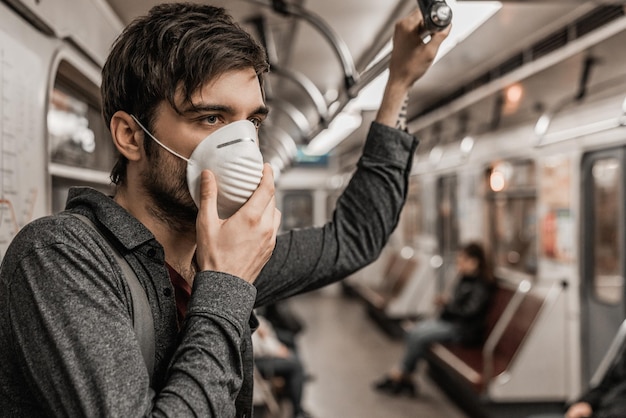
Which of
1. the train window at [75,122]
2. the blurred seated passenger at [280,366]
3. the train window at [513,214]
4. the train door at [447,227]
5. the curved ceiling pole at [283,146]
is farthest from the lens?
the train door at [447,227]

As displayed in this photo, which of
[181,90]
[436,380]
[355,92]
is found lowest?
[436,380]

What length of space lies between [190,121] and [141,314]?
336 mm

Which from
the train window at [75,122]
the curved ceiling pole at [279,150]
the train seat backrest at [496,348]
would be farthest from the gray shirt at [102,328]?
the curved ceiling pole at [279,150]

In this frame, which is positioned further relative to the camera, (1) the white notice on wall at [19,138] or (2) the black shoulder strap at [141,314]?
(1) the white notice on wall at [19,138]

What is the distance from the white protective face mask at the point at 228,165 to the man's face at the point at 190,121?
2 centimetres

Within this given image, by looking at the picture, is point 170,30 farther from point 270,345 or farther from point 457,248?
point 457,248

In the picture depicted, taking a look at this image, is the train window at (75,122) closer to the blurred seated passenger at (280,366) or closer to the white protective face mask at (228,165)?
the white protective face mask at (228,165)

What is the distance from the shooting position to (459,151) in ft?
28.0

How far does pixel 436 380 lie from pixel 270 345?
2.67 metres

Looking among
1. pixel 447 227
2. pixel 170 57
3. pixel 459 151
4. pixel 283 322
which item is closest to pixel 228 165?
pixel 170 57

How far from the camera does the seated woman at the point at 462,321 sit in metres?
6.66

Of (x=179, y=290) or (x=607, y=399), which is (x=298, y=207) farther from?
(x=179, y=290)

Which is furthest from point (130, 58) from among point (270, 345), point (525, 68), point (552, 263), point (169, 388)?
point (552, 263)

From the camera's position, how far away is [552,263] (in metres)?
6.08
